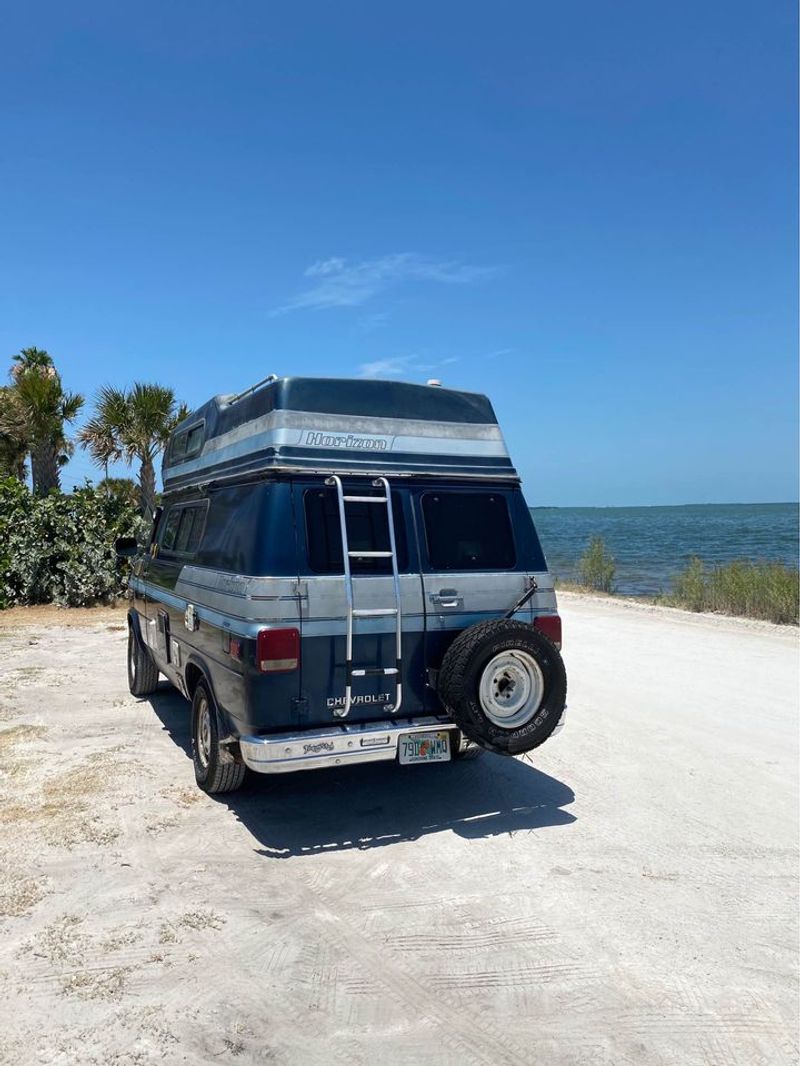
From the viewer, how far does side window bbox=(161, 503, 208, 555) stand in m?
6.45

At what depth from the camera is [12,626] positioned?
14.2 m

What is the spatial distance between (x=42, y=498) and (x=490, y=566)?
14047 millimetres

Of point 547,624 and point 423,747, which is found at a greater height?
point 547,624

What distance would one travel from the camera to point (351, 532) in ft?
17.1

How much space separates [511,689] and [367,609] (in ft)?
3.63

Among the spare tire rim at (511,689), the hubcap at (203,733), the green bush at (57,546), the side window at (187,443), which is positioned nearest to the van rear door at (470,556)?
the spare tire rim at (511,689)

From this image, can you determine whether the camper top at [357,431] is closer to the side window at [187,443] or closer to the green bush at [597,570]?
the side window at [187,443]

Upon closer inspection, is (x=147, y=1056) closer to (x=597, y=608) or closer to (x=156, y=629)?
(x=156, y=629)

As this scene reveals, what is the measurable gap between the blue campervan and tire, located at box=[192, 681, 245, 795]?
2cm

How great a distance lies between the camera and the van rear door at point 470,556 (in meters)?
5.33

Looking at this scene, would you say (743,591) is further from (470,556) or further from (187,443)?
(187,443)

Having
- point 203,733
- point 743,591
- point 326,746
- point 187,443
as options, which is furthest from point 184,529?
point 743,591

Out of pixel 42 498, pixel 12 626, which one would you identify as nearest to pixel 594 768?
pixel 12 626

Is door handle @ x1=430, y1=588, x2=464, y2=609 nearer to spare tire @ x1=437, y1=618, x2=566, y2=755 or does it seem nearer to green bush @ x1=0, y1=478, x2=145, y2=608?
spare tire @ x1=437, y1=618, x2=566, y2=755
